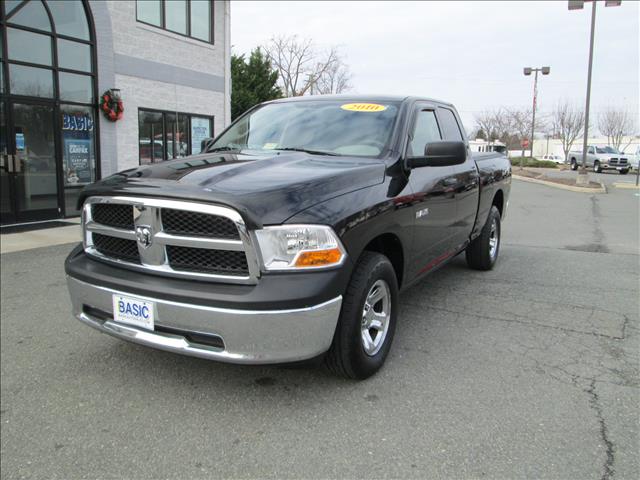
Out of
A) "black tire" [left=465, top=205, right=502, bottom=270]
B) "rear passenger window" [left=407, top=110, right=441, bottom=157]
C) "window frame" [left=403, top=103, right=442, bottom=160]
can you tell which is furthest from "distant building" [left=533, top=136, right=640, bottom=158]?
"rear passenger window" [left=407, top=110, right=441, bottom=157]

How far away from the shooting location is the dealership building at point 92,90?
9922 mm

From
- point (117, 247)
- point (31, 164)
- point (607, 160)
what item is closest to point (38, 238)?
point (31, 164)

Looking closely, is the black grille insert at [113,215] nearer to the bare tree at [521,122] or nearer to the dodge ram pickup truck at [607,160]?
the dodge ram pickup truck at [607,160]

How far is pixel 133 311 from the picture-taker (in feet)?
9.39

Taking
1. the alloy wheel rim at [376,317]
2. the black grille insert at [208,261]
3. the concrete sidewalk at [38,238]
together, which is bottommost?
the concrete sidewalk at [38,238]

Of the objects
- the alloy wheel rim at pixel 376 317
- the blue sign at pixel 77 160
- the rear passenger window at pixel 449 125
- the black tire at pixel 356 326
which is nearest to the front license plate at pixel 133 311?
the black tire at pixel 356 326

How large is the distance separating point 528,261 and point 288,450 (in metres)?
5.34

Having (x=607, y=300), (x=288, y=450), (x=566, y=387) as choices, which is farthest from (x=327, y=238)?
(x=607, y=300)

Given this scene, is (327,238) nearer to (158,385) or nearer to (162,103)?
(158,385)

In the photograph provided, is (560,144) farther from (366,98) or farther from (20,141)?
(366,98)

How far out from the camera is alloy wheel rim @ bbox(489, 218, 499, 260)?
246 inches

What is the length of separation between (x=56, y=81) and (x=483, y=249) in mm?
9156

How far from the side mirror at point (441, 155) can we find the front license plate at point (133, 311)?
205 centimetres

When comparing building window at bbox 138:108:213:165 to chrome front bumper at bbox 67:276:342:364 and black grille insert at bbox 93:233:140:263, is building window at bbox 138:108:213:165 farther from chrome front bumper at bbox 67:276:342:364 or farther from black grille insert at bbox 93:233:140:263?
chrome front bumper at bbox 67:276:342:364
